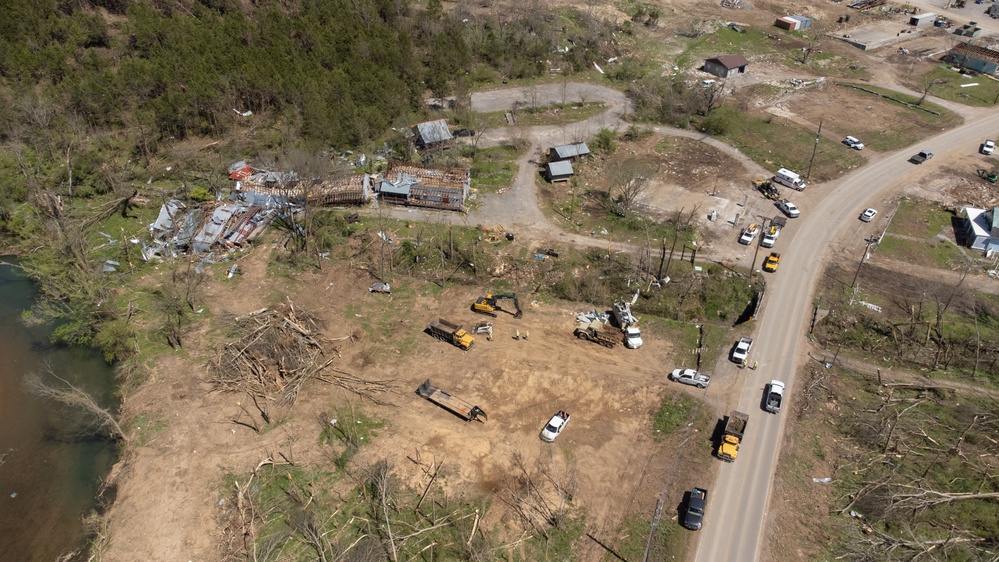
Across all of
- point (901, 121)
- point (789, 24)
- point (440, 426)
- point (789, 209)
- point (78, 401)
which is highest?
point (789, 24)

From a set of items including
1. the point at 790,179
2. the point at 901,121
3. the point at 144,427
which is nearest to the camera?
the point at 144,427

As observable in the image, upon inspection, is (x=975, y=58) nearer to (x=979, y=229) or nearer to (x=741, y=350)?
(x=979, y=229)

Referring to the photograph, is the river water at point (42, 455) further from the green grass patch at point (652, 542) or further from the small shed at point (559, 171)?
the small shed at point (559, 171)

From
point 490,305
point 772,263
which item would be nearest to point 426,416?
point 490,305

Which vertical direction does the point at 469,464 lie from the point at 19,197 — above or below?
below

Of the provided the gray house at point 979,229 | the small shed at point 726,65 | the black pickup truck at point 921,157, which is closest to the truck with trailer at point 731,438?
the gray house at point 979,229

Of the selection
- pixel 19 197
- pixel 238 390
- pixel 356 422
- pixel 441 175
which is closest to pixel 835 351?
pixel 356 422

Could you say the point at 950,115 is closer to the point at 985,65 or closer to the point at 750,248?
the point at 985,65
